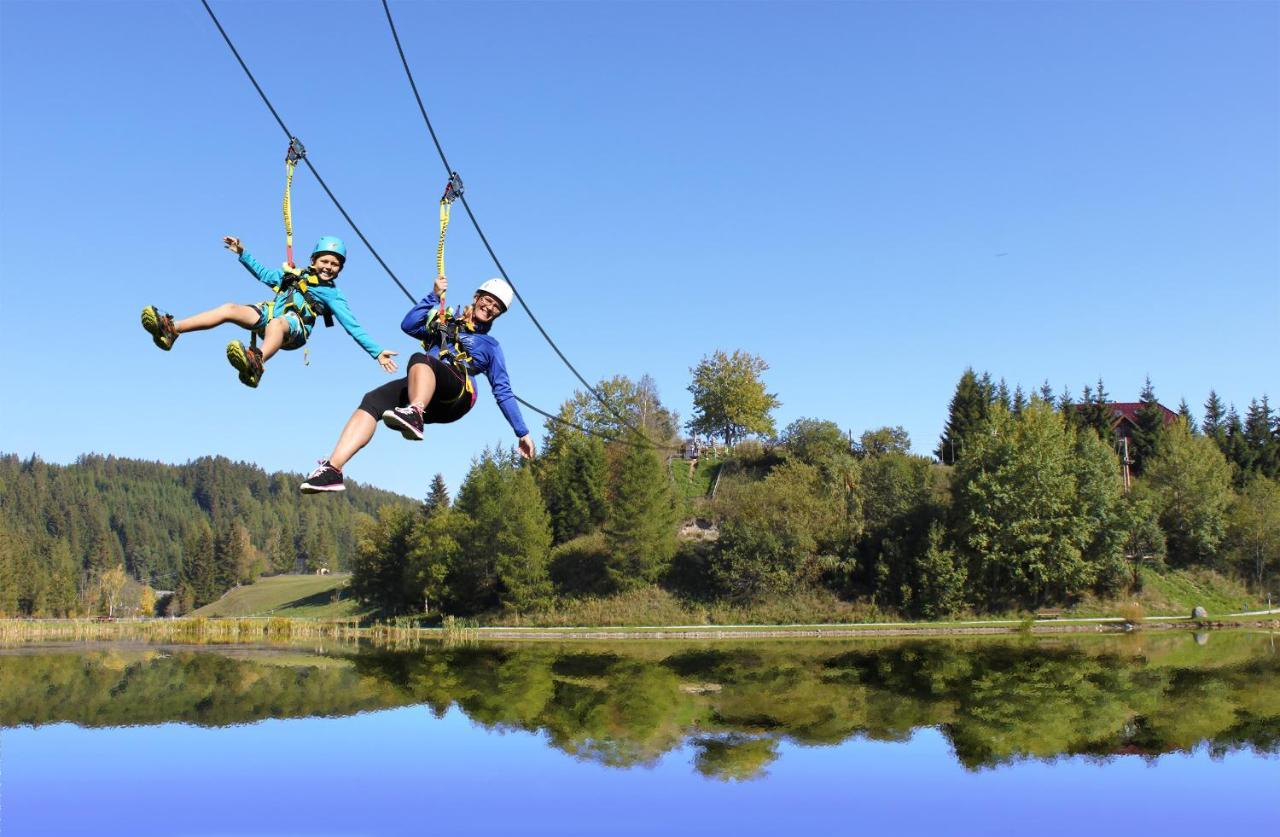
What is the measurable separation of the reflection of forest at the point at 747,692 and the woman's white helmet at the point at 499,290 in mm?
11728

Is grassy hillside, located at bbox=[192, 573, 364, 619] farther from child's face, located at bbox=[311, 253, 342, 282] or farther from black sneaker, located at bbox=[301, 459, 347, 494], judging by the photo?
black sneaker, located at bbox=[301, 459, 347, 494]

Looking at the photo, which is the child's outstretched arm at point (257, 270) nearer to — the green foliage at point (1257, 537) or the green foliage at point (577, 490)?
the green foliage at point (577, 490)

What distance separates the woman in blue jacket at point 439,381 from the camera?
27.0 feet

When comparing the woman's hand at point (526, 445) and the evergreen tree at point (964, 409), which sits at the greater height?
the evergreen tree at point (964, 409)

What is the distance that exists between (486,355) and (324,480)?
6.77ft

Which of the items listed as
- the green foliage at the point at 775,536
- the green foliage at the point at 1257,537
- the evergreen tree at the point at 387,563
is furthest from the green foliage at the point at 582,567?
the green foliage at the point at 1257,537

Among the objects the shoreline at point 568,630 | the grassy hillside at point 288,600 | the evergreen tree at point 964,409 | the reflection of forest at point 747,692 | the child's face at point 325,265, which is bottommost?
the grassy hillside at point 288,600

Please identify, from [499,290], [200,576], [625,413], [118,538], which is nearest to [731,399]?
[625,413]

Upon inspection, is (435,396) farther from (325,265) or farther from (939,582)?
(939,582)

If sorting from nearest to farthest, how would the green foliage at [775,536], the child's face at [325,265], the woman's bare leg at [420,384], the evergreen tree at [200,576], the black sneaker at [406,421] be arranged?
the black sneaker at [406,421], the woman's bare leg at [420,384], the child's face at [325,265], the green foliage at [775,536], the evergreen tree at [200,576]

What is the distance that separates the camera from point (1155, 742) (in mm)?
19469

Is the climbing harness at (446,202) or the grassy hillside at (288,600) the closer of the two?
the climbing harness at (446,202)

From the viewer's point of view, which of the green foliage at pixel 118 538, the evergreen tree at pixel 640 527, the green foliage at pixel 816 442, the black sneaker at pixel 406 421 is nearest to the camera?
the black sneaker at pixel 406 421

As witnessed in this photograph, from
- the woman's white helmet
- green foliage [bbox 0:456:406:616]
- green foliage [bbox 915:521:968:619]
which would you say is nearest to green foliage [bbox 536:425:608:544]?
green foliage [bbox 915:521:968:619]
